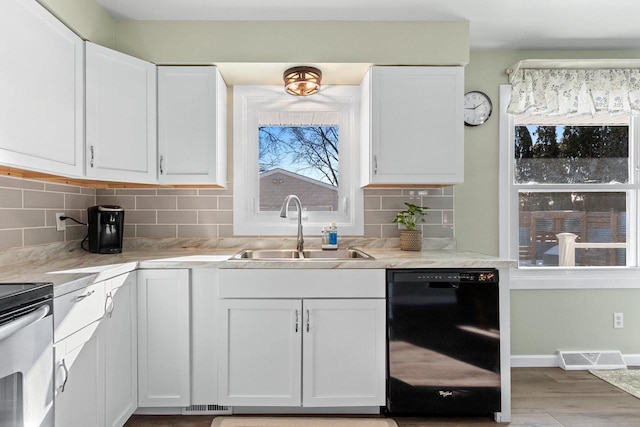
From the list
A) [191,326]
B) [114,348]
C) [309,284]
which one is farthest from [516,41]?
[114,348]

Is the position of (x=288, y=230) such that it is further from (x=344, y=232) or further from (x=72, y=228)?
(x=72, y=228)

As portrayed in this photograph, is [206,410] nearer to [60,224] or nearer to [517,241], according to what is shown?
[60,224]

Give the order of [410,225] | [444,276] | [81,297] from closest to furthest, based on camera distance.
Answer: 1. [81,297]
2. [444,276]
3. [410,225]

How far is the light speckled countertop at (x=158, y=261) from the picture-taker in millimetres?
1640

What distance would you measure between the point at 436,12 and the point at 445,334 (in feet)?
6.13

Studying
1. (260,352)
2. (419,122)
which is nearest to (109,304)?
(260,352)

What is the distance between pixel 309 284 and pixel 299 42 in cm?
146

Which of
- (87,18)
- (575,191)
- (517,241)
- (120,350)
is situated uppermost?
(87,18)

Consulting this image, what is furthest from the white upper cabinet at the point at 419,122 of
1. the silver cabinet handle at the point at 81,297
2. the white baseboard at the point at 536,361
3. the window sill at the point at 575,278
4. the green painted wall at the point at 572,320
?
the silver cabinet handle at the point at 81,297

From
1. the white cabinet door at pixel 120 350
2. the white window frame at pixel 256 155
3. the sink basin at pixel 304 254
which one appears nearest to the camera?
the white cabinet door at pixel 120 350

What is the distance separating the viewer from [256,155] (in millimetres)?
2764

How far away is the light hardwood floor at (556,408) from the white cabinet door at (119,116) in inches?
54.9

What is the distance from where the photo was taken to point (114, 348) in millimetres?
1823

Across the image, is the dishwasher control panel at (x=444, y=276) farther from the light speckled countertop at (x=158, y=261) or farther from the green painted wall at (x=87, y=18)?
the green painted wall at (x=87, y=18)
